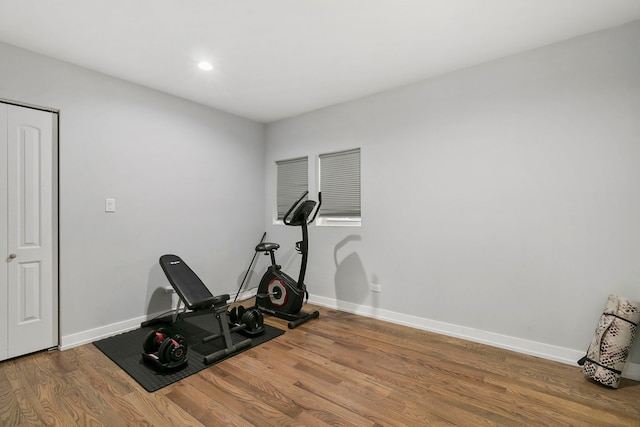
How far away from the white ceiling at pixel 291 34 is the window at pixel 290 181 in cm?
136

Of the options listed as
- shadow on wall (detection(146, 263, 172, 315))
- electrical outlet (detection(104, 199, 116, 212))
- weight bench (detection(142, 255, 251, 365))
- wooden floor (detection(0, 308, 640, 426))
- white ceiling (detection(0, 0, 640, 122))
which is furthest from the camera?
shadow on wall (detection(146, 263, 172, 315))

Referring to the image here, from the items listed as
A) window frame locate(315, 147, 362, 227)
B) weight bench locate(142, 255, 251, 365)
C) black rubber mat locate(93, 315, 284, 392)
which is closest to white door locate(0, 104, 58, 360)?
black rubber mat locate(93, 315, 284, 392)

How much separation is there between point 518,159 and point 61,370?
4.24 metres

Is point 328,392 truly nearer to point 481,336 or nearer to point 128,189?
point 481,336

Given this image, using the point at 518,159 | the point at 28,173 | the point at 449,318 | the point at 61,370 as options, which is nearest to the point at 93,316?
the point at 61,370

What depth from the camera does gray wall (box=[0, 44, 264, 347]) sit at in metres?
2.68

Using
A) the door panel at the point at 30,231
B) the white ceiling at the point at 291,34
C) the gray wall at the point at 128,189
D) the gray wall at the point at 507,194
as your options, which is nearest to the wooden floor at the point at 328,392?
the door panel at the point at 30,231

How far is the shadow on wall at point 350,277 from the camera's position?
359cm

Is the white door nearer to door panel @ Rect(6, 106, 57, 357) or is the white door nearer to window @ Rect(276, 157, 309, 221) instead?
door panel @ Rect(6, 106, 57, 357)

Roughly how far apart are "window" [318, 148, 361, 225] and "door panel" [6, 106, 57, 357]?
9.43ft

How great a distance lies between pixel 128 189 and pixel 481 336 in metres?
3.92

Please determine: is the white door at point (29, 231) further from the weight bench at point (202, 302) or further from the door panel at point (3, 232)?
the weight bench at point (202, 302)

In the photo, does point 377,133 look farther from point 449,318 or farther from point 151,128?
point 151,128

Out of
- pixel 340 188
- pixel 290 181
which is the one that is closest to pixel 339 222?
pixel 340 188
